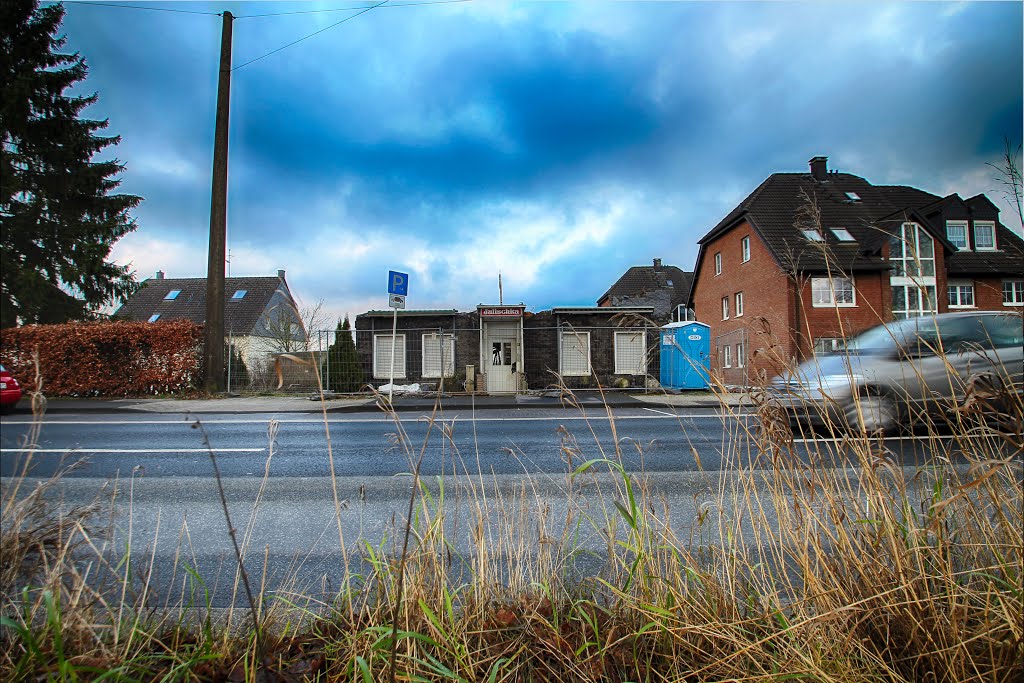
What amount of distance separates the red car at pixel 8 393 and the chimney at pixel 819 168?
33.7 metres

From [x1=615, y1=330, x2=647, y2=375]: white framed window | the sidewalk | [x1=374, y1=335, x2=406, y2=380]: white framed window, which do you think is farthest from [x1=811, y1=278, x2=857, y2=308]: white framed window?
[x1=374, y1=335, x2=406, y2=380]: white framed window

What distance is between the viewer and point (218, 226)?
5012 mm

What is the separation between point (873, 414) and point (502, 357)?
1712 cm

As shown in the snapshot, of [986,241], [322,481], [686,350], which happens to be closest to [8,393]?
[322,481]

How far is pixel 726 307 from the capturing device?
96.5 ft

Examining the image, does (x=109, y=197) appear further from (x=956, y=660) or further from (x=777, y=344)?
(x=956, y=660)

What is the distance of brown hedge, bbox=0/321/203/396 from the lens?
8.98 feet

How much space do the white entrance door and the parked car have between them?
1649cm

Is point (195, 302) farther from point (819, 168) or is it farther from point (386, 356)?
point (819, 168)

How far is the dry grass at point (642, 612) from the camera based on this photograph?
4.38ft

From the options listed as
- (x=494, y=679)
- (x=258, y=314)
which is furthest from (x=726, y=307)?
→ (x=494, y=679)

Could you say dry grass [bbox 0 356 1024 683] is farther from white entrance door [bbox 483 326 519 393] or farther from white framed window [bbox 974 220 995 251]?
white entrance door [bbox 483 326 519 393]

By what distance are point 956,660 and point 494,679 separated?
114cm

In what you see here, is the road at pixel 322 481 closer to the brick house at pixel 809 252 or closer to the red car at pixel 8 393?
the red car at pixel 8 393
